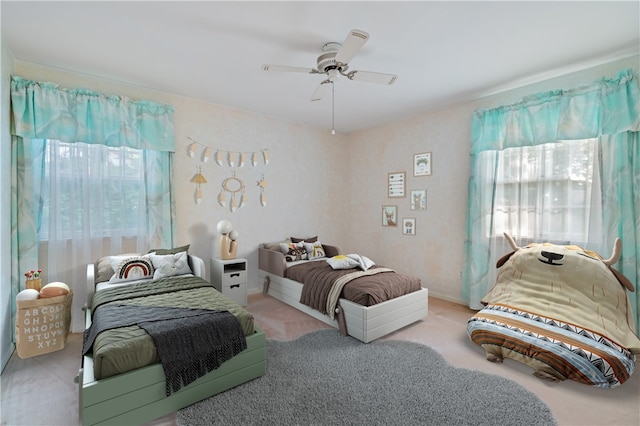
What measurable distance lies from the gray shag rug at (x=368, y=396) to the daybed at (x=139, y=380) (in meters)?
0.09

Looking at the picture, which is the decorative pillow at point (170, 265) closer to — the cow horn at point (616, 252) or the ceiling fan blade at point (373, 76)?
the ceiling fan blade at point (373, 76)

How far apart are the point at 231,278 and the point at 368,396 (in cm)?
221

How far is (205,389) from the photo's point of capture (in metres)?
1.96

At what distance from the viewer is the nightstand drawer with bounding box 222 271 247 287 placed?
142 inches

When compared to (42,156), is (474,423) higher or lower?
lower

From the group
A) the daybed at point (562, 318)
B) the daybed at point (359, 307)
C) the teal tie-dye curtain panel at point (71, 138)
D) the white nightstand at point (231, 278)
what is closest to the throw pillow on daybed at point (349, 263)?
the daybed at point (359, 307)

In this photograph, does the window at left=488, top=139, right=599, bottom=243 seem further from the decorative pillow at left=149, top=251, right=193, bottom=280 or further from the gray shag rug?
the decorative pillow at left=149, top=251, right=193, bottom=280

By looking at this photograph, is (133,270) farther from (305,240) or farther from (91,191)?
(305,240)

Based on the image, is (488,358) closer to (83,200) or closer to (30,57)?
(83,200)

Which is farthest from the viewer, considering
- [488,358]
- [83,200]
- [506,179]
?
[506,179]

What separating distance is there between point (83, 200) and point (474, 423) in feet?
12.7

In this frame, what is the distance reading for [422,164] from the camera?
14.1ft

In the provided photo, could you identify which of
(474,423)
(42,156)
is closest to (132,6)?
(42,156)

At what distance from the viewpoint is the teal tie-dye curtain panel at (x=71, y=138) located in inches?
107
